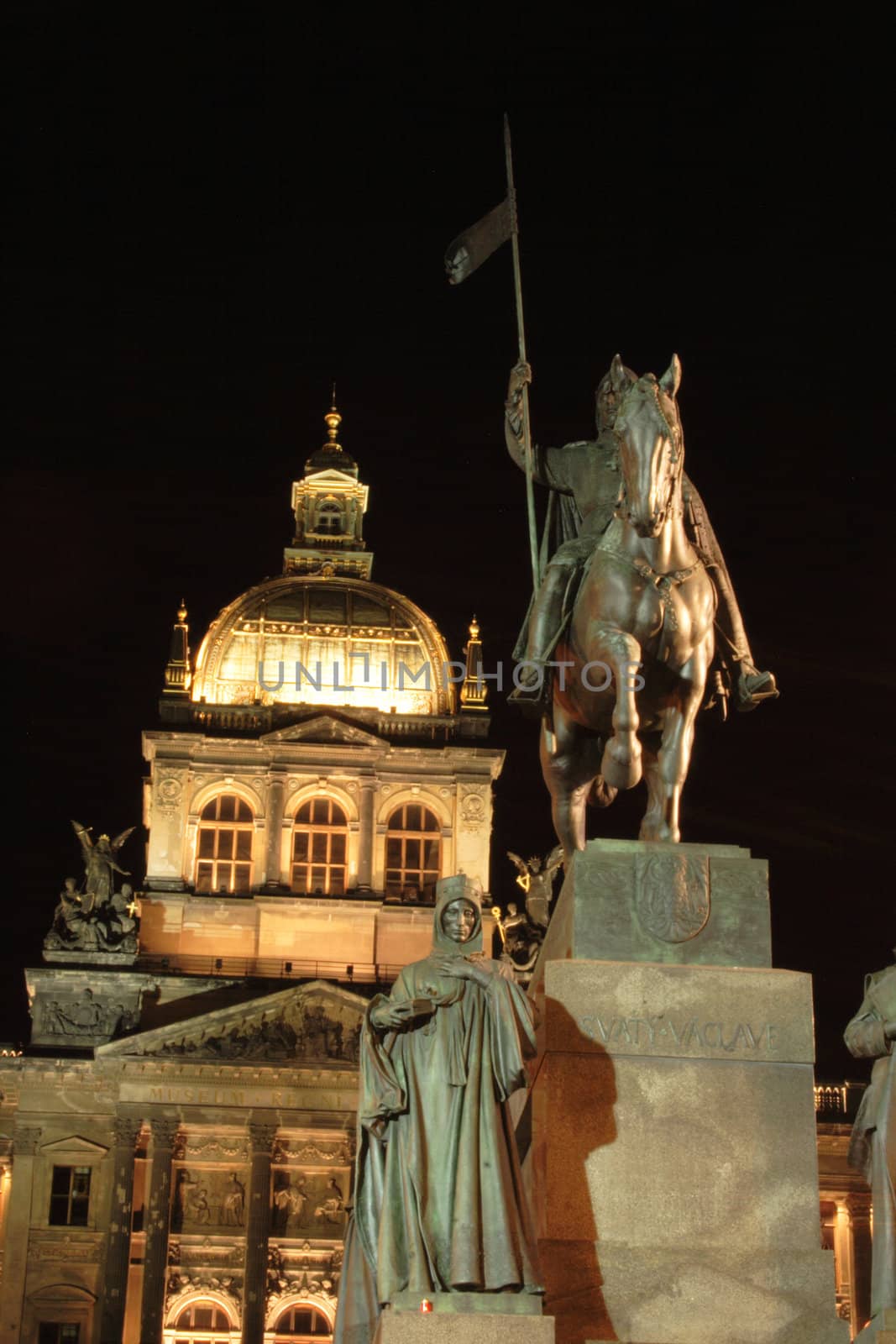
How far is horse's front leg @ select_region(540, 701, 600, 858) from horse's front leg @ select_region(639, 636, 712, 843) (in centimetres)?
68

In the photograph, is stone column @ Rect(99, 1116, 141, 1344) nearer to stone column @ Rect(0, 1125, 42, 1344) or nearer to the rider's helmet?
stone column @ Rect(0, 1125, 42, 1344)

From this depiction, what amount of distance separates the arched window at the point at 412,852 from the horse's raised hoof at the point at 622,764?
5005 cm

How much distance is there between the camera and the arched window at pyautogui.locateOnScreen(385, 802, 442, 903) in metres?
62.4

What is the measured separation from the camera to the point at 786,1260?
10.9 m

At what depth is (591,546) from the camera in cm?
1302

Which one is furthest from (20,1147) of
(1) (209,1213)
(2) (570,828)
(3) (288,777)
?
(2) (570,828)

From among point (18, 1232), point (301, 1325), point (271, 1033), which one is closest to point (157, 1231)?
point (18, 1232)

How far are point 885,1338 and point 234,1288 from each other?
150 ft

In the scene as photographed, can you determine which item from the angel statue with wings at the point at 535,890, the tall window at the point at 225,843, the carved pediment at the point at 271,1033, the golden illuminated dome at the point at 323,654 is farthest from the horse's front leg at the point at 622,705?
the golden illuminated dome at the point at 323,654

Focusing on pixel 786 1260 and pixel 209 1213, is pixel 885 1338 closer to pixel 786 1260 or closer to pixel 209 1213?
pixel 786 1260

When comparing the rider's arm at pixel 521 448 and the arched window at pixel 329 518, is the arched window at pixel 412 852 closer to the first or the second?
the arched window at pixel 329 518

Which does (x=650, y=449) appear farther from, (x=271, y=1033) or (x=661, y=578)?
(x=271, y=1033)

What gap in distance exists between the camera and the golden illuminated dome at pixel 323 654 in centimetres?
Answer: 6425

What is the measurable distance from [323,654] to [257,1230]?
708 inches
